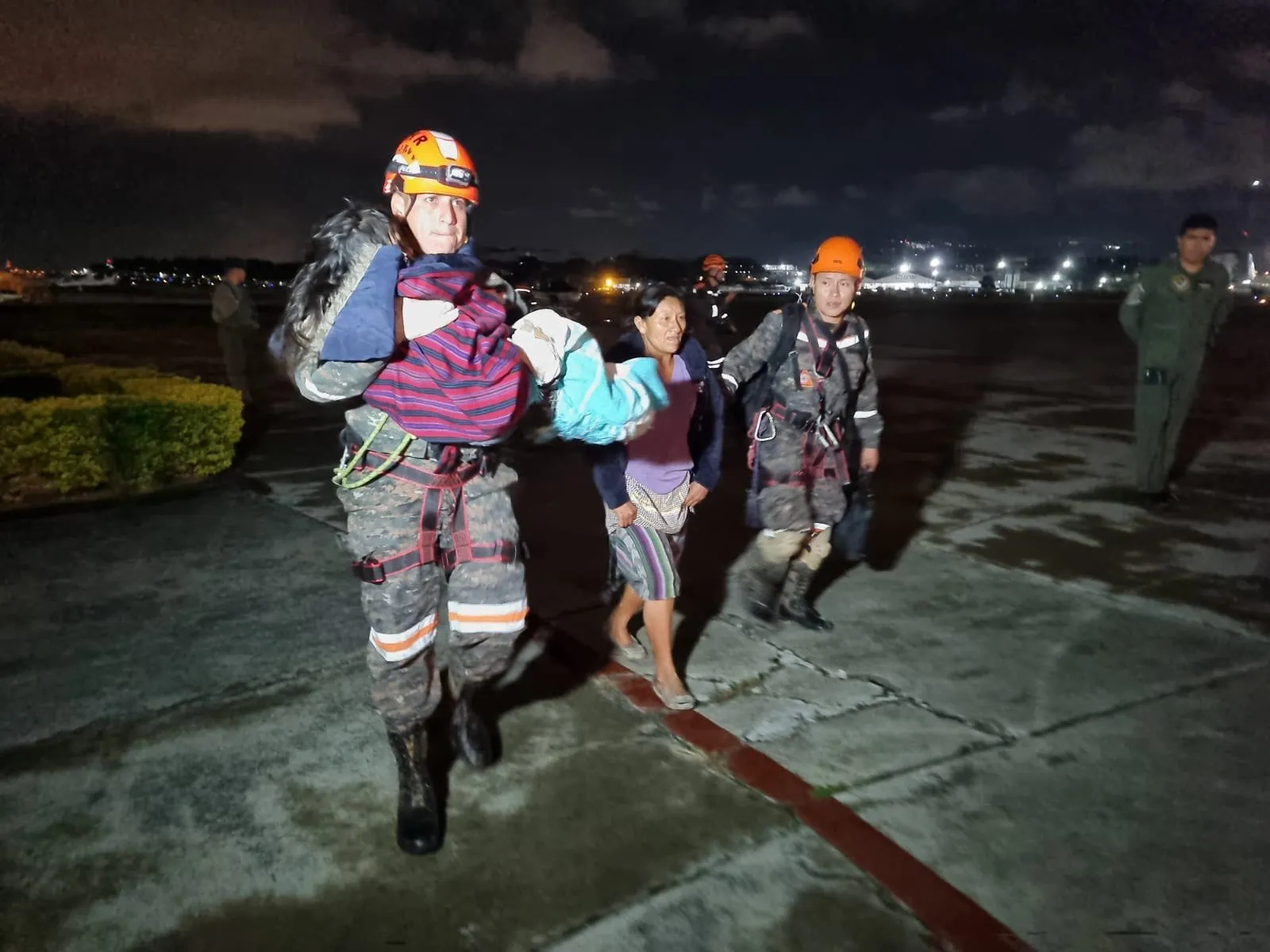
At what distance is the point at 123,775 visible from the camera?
3.20 metres

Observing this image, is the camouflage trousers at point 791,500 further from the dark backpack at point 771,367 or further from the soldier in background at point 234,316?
the soldier in background at point 234,316

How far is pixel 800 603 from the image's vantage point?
4.63 meters

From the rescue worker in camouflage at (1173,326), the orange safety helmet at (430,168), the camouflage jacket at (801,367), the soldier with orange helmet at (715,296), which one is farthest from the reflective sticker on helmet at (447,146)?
the rescue worker in camouflage at (1173,326)

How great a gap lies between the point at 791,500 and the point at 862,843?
1.70 meters

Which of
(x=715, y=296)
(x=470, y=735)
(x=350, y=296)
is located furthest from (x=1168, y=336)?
(x=350, y=296)

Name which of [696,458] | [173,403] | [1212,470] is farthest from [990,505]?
[173,403]

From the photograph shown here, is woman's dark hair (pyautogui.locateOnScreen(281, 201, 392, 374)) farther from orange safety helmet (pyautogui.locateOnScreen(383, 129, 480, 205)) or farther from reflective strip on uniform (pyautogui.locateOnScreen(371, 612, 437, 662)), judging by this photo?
reflective strip on uniform (pyautogui.locateOnScreen(371, 612, 437, 662))

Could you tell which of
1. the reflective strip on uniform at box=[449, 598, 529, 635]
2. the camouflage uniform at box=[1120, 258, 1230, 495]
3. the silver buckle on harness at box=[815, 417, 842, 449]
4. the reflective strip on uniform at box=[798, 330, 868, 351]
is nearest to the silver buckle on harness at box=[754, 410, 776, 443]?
the silver buckle on harness at box=[815, 417, 842, 449]

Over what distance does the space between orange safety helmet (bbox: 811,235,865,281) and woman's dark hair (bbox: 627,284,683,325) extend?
2.70 ft

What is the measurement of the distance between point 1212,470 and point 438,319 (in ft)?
27.4

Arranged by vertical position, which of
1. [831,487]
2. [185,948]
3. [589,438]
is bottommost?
[185,948]

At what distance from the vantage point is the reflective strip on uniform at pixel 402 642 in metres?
2.67

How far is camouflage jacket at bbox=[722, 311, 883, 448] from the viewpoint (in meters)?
4.13

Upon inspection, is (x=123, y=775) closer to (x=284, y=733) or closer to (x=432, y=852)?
(x=284, y=733)
